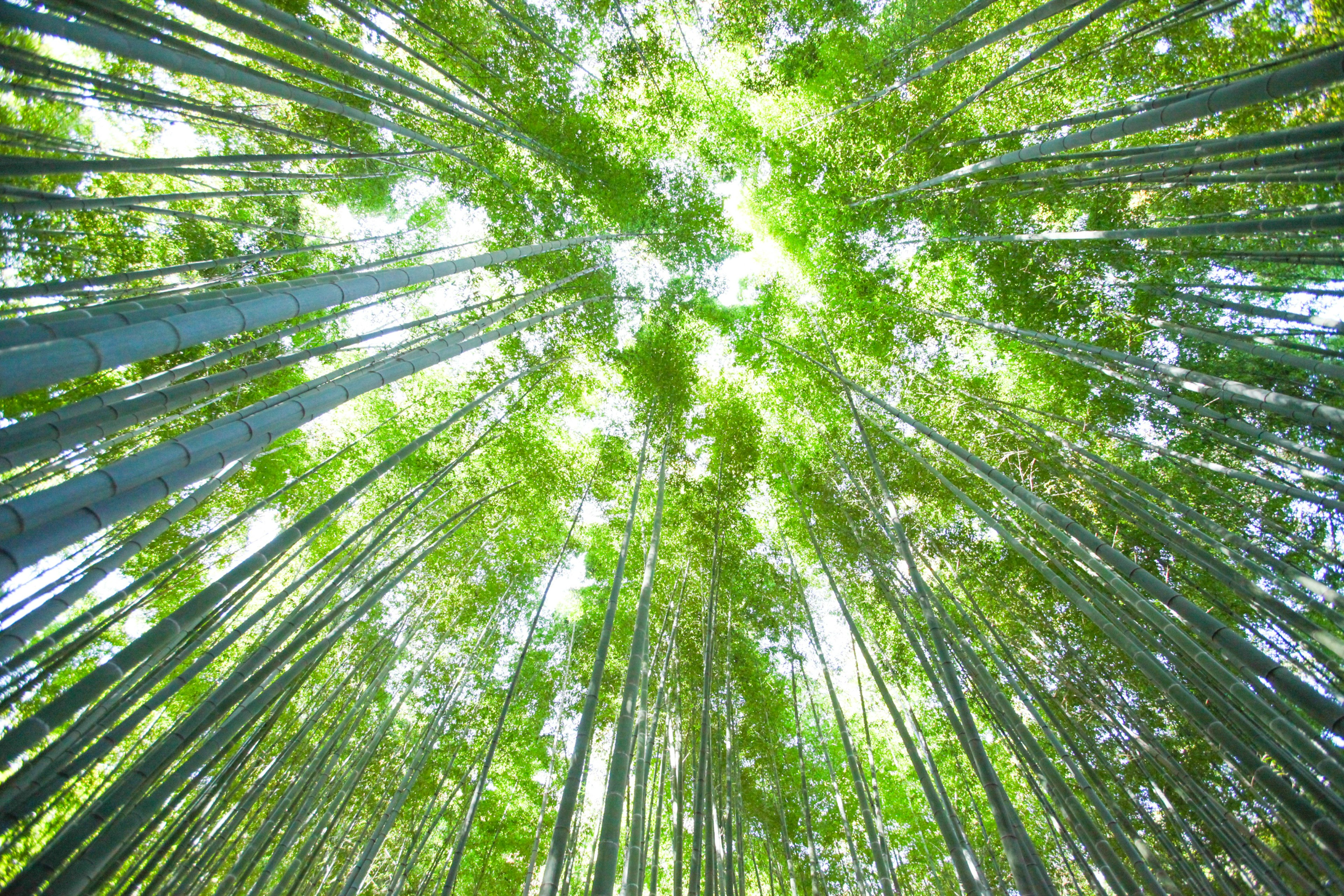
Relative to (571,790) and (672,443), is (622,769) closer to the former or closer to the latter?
(571,790)

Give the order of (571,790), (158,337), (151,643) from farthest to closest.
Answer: (571,790) < (151,643) < (158,337)

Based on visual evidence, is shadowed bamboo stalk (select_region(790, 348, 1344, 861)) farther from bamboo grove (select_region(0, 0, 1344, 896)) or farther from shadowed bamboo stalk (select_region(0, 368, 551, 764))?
shadowed bamboo stalk (select_region(0, 368, 551, 764))

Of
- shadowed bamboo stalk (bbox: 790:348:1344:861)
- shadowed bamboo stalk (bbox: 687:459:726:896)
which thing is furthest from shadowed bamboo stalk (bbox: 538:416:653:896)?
shadowed bamboo stalk (bbox: 790:348:1344:861)

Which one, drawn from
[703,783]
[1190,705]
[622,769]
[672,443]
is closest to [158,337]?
[622,769]

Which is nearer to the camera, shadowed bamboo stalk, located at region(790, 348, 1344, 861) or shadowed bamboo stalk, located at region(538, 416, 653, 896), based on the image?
shadowed bamboo stalk, located at region(790, 348, 1344, 861)

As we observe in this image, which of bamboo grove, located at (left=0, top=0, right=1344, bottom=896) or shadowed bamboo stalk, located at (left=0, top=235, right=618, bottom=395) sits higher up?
bamboo grove, located at (left=0, top=0, right=1344, bottom=896)

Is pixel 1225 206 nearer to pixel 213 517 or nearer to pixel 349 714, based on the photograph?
pixel 349 714

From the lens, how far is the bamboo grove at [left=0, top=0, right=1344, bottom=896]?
7.59ft

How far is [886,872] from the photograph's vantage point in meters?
3.39

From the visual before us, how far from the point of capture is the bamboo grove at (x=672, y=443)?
2.31m

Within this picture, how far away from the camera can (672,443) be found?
6.62 m

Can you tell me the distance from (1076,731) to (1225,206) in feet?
14.7

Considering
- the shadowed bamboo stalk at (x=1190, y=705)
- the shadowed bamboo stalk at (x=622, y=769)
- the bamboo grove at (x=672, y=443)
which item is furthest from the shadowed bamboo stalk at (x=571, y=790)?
the shadowed bamboo stalk at (x=1190, y=705)

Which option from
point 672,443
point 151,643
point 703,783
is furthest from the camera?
point 672,443
